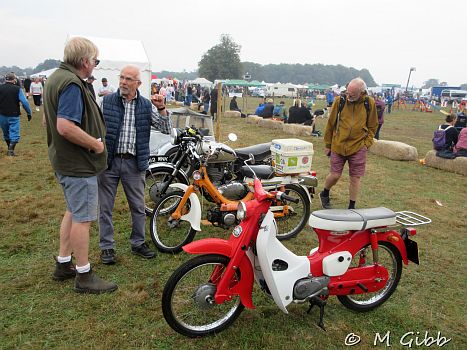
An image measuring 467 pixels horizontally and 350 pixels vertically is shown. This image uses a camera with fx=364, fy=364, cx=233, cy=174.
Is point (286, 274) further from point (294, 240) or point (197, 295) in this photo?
point (294, 240)

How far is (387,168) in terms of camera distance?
28.1ft

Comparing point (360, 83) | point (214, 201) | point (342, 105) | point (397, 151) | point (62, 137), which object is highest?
point (360, 83)

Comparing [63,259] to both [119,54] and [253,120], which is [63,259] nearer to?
[119,54]

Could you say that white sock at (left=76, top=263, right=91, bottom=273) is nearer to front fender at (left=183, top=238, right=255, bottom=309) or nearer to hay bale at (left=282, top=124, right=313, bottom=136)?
front fender at (left=183, top=238, right=255, bottom=309)

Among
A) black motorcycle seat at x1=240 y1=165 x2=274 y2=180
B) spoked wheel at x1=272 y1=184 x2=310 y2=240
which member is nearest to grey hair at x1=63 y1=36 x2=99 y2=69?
black motorcycle seat at x1=240 y1=165 x2=274 y2=180

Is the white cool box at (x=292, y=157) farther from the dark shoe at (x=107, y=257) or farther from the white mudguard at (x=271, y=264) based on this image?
the dark shoe at (x=107, y=257)

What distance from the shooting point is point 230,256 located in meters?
2.59

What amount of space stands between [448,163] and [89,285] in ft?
27.0

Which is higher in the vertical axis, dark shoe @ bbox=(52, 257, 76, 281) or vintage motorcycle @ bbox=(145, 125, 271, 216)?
vintage motorcycle @ bbox=(145, 125, 271, 216)

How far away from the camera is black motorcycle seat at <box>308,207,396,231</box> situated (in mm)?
2730

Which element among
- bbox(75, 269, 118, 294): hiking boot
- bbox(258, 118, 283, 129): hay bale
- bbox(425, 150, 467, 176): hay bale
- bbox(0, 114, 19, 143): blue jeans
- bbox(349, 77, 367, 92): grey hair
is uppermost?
bbox(349, 77, 367, 92): grey hair

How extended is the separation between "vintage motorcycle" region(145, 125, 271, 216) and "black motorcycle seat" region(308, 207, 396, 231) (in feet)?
6.00

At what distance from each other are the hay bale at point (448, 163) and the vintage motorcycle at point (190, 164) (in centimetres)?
545

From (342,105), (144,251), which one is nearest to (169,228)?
(144,251)
